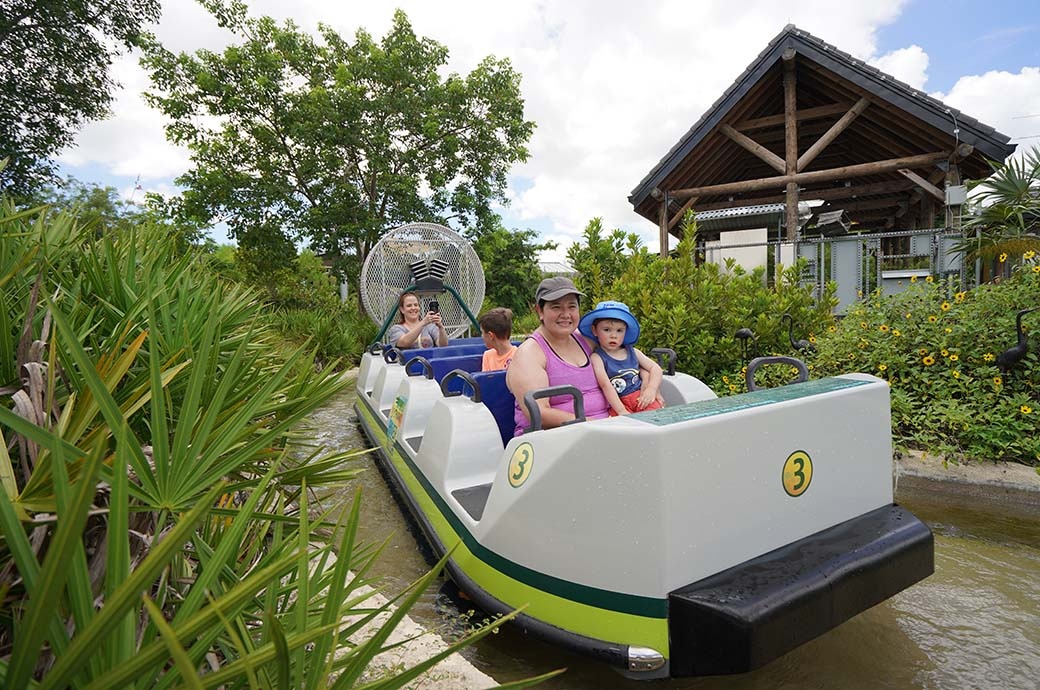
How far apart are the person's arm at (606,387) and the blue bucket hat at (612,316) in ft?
0.52

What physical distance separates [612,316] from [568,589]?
1.37 m

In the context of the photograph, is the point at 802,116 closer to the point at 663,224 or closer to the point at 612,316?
the point at 663,224

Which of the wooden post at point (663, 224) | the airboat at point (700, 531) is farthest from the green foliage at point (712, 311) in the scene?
the wooden post at point (663, 224)

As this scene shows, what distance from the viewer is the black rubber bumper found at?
1.51 meters

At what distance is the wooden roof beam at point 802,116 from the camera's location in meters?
9.41

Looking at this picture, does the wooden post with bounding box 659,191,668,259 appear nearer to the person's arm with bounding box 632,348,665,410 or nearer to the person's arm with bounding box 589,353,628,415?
the person's arm with bounding box 632,348,665,410

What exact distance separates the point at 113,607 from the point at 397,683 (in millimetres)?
418

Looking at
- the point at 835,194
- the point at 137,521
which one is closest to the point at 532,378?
the point at 137,521

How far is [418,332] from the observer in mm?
5020

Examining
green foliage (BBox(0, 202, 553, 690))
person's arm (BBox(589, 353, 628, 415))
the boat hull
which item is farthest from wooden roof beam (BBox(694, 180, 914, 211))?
green foliage (BBox(0, 202, 553, 690))

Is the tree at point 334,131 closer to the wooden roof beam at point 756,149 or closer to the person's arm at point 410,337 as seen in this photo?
the wooden roof beam at point 756,149

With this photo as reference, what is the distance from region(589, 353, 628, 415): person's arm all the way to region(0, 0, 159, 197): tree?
10.5m

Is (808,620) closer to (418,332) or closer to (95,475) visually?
(95,475)

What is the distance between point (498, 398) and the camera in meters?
3.01
